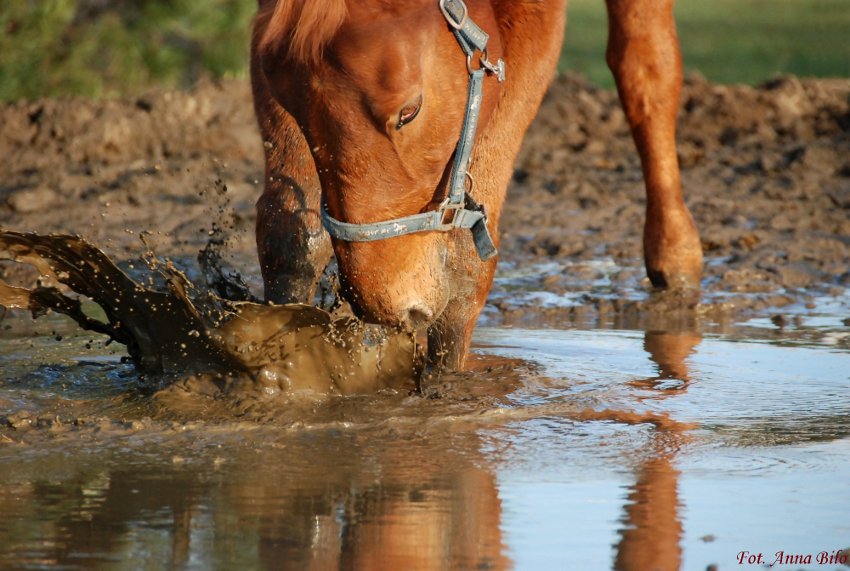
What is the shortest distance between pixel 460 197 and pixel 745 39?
1383 centimetres

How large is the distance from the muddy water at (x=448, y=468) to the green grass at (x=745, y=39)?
8490mm

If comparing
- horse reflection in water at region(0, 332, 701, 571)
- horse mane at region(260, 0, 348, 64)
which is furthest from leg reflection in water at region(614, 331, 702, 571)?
horse mane at region(260, 0, 348, 64)

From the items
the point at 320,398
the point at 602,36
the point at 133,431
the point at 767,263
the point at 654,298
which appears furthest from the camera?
the point at 602,36

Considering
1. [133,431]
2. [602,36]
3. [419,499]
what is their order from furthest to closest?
[602,36] → [133,431] → [419,499]

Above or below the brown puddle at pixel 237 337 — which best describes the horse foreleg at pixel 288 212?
above

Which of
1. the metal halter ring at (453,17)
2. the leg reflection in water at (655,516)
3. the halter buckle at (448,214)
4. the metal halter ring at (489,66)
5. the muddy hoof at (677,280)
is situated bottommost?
the leg reflection in water at (655,516)

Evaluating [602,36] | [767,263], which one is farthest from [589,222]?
[602,36]

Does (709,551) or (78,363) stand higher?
(78,363)

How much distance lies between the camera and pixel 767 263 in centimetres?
683

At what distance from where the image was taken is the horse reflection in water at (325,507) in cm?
287

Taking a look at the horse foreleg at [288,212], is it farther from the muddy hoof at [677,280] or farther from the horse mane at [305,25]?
the muddy hoof at [677,280]

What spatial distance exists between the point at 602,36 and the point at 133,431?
600 inches

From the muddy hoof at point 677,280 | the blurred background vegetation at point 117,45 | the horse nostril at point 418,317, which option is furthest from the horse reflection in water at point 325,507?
the blurred background vegetation at point 117,45

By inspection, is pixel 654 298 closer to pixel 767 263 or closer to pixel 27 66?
pixel 767 263
